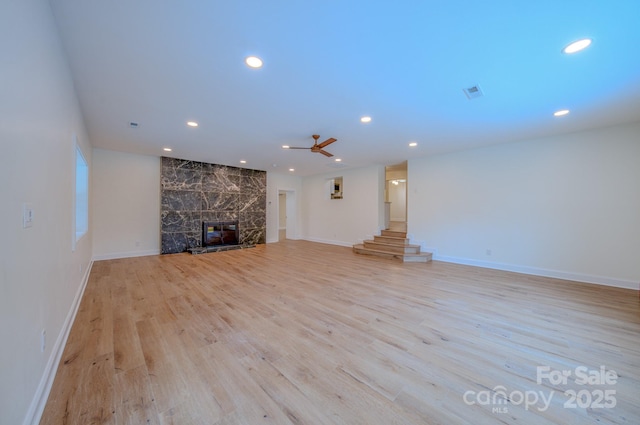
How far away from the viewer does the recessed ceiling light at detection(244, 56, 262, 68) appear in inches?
87.2

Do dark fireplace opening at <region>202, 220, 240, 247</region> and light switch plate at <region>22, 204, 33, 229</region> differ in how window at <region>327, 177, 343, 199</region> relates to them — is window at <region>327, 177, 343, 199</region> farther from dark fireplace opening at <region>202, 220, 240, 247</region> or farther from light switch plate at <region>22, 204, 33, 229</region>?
light switch plate at <region>22, 204, 33, 229</region>

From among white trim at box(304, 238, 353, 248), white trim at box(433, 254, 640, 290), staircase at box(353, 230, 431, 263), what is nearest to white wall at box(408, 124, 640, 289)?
white trim at box(433, 254, 640, 290)

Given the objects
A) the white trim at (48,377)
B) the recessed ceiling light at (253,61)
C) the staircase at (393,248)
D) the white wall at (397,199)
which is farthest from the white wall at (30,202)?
the white wall at (397,199)

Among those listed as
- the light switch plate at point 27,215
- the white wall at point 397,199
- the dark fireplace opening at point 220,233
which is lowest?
the dark fireplace opening at point 220,233

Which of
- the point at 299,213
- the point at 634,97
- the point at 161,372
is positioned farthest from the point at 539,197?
the point at 299,213

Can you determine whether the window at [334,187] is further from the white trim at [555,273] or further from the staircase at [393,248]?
the white trim at [555,273]

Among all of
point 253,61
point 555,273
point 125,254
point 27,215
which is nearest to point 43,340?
point 27,215

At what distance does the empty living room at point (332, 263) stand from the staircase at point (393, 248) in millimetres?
463

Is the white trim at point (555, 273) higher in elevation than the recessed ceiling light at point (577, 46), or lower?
lower

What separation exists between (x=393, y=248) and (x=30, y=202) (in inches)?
250

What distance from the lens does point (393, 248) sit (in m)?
6.38

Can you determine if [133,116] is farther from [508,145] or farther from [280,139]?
[508,145]

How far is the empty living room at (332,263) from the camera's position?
148 cm

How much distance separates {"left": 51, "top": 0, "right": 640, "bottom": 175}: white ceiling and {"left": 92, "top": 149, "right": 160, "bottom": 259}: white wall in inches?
72.3
